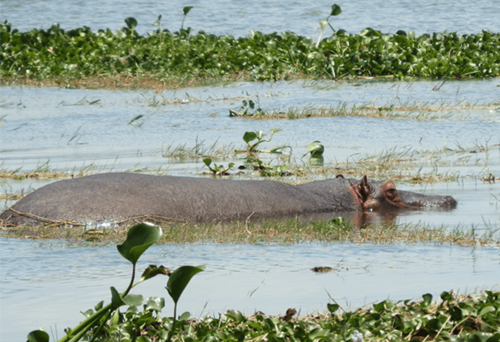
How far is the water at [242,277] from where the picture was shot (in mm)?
4105

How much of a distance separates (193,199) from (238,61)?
36.6 ft

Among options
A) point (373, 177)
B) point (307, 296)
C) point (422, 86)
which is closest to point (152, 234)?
point (307, 296)

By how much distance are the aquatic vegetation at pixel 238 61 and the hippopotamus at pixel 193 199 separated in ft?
30.9

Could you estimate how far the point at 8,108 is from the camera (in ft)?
47.2

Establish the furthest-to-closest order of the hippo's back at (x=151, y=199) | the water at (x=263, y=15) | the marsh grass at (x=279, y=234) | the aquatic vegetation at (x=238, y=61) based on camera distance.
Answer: the water at (x=263, y=15) → the aquatic vegetation at (x=238, y=61) → the hippo's back at (x=151, y=199) → the marsh grass at (x=279, y=234)

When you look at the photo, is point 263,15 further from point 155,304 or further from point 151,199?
point 155,304

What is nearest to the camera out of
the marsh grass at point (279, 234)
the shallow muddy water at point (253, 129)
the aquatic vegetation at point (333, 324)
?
the aquatic vegetation at point (333, 324)

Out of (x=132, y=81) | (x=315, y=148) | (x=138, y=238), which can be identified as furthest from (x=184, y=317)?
(x=132, y=81)

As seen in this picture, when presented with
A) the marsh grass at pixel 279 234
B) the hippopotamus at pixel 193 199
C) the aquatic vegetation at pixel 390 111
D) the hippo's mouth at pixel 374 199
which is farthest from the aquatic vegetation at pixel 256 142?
the marsh grass at pixel 279 234

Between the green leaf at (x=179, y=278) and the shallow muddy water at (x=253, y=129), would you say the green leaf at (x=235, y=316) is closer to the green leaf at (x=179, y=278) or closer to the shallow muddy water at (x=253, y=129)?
the green leaf at (x=179, y=278)

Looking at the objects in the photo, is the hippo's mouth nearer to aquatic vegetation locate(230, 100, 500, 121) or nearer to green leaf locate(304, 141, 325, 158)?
green leaf locate(304, 141, 325, 158)

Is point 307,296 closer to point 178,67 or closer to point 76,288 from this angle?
point 76,288

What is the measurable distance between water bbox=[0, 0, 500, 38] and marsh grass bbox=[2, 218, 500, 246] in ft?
68.4

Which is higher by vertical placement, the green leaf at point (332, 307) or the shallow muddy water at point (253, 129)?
the green leaf at point (332, 307)
